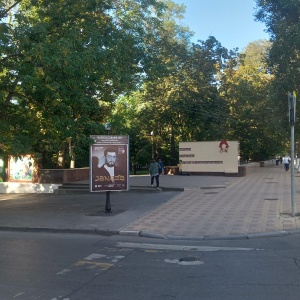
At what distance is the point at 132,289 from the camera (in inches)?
233

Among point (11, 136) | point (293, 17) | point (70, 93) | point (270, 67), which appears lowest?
point (11, 136)

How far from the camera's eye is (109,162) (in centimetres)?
1384

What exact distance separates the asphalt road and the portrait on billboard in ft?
11.9

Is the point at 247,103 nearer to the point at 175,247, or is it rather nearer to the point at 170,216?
the point at 170,216

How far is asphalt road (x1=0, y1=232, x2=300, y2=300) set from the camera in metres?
5.73

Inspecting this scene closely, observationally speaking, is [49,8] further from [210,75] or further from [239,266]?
[210,75]

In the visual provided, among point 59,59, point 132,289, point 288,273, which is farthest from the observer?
point 59,59

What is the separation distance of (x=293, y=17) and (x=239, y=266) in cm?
1468

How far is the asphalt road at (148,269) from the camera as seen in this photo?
573 centimetres

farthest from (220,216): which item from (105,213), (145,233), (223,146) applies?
(223,146)

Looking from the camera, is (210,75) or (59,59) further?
(210,75)

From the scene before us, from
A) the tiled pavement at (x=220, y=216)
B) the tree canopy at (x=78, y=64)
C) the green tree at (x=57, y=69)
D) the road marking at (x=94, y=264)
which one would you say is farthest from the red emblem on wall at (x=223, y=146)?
the road marking at (x=94, y=264)

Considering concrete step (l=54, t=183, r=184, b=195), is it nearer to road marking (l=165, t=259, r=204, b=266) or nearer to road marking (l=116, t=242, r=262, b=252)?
road marking (l=116, t=242, r=262, b=252)

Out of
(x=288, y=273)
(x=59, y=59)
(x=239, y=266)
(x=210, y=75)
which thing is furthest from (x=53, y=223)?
(x=210, y=75)
